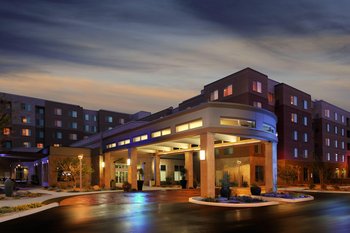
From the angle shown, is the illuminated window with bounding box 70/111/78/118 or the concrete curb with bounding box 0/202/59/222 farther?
the illuminated window with bounding box 70/111/78/118

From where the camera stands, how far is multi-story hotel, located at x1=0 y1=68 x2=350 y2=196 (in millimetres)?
31703

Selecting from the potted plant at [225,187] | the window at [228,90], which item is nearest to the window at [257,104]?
the window at [228,90]

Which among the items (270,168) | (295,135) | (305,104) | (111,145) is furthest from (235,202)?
(305,104)

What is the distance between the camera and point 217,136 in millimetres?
34281

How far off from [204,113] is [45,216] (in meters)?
15.2

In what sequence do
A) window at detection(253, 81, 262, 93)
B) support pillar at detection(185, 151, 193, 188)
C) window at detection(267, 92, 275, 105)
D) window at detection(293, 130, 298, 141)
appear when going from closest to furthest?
support pillar at detection(185, 151, 193, 188)
window at detection(253, 81, 262, 93)
window at detection(267, 92, 275, 105)
window at detection(293, 130, 298, 141)

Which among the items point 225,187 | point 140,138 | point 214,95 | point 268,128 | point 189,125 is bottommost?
point 225,187

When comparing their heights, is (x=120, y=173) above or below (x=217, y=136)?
below

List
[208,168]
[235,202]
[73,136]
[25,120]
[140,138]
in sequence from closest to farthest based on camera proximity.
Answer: [235,202], [208,168], [140,138], [25,120], [73,136]

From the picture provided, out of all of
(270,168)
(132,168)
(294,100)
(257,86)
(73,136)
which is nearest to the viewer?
(270,168)

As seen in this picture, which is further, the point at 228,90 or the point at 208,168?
the point at 228,90

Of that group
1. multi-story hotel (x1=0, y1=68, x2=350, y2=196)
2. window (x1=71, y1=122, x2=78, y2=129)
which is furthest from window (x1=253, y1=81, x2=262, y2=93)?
window (x1=71, y1=122, x2=78, y2=129)

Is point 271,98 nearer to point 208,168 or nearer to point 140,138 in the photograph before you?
point 140,138

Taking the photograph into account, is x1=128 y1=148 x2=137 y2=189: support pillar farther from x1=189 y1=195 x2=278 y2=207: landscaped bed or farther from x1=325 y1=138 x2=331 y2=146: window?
x1=325 y1=138 x2=331 y2=146: window
